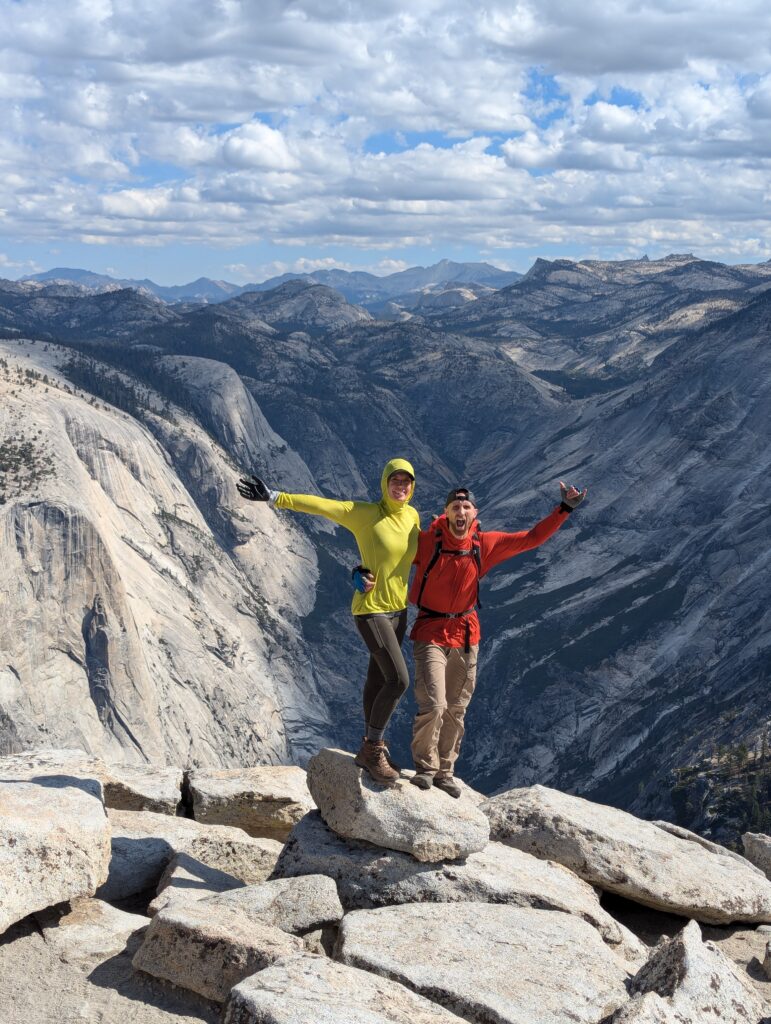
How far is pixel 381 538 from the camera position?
47.9 feet

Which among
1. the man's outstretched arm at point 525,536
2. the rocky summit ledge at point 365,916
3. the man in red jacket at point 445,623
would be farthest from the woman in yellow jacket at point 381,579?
the man's outstretched arm at point 525,536

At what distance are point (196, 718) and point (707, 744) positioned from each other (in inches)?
2221

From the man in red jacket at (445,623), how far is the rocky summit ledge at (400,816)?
0.45 metres

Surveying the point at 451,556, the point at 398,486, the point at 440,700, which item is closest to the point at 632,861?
the point at 440,700

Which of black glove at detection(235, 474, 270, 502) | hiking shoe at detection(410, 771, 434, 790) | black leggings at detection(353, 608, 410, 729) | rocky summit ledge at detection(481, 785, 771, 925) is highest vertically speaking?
black glove at detection(235, 474, 270, 502)

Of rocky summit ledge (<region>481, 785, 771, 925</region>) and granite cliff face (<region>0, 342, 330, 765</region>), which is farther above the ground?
rocky summit ledge (<region>481, 785, 771, 925</region>)

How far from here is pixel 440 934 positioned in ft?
42.3

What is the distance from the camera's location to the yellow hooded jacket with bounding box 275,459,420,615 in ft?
47.8

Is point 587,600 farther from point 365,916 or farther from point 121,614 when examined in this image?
point 365,916

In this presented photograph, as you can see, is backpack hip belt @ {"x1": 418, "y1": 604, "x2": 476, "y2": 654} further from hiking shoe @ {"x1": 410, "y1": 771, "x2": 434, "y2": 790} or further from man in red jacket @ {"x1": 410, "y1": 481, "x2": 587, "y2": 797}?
hiking shoe @ {"x1": 410, "y1": 771, "x2": 434, "y2": 790}

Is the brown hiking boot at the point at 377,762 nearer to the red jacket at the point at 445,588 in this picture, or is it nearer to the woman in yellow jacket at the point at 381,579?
the woman in yellow jacket at the point at 381,579

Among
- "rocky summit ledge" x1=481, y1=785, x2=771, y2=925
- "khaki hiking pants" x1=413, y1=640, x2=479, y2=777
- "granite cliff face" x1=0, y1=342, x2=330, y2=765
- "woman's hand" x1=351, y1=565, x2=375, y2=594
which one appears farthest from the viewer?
"granite cliff face" x1=0, y1=342, x2=330, y2=765

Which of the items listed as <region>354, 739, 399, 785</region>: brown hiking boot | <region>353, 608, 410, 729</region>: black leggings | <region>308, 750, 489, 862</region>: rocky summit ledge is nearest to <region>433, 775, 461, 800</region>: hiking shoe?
<region>308, 750, 489, 862</region>: rocky summit ledge

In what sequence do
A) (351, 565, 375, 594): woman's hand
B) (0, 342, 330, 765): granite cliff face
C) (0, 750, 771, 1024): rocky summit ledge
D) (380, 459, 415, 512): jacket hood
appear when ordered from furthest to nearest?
(0, 342, 330, 765): granite cliff face, (380, 459, 415, 512): jacket hood, (351, 565, 375, 594): woman's hand, (0, 750, 771, 1024): rocky summit ledge
